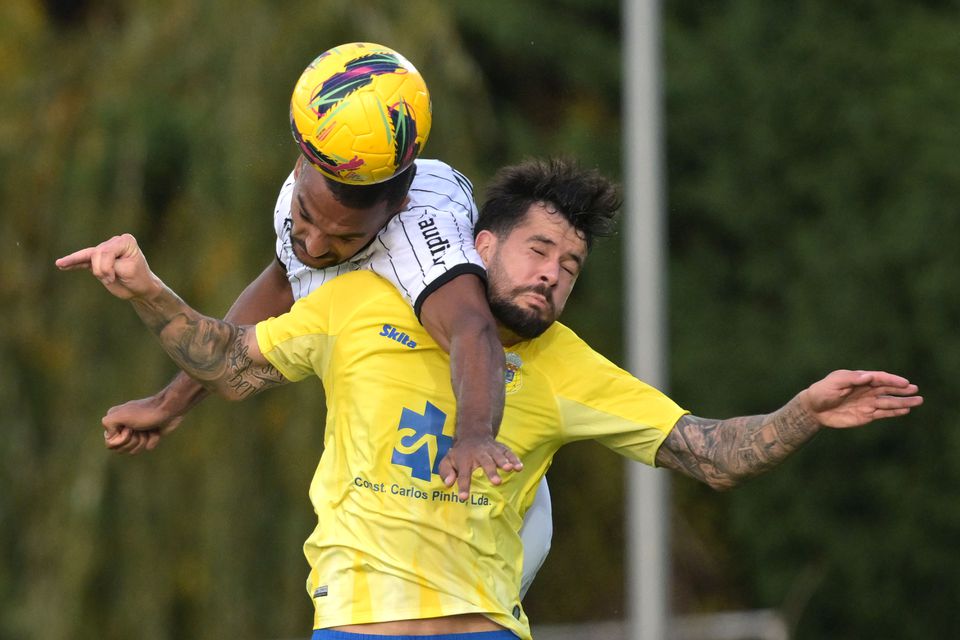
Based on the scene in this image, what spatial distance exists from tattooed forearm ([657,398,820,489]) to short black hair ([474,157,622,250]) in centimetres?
60

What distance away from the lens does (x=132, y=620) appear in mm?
9242

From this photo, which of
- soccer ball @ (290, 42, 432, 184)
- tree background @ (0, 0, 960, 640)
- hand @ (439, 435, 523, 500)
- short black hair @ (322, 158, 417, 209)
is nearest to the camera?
hand @ (439, 435, 523, 500)

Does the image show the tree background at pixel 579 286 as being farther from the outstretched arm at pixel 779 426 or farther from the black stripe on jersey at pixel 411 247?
the outstretched arm at pixel 779 426

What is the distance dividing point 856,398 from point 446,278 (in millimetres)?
1108

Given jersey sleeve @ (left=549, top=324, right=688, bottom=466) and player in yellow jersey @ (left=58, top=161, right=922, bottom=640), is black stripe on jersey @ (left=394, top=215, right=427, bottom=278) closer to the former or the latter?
player in yellow jersey @ (left=58, top=161, right=922, bottom=640)

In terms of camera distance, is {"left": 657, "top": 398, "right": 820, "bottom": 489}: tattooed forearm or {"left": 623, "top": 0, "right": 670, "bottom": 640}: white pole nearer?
{"left": 657, "top": 398, "right": 820, "bottom": 489}: tattooed forearm

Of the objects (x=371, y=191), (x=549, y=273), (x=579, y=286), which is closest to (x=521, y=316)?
(x=549, y=273)

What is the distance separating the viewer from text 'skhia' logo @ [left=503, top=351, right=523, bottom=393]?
4402mm

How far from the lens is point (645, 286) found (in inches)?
359

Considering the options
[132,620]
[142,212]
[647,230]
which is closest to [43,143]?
[142,212]

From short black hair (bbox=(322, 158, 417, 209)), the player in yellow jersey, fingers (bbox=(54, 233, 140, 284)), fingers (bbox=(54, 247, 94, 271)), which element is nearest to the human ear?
the player in yellow jersey

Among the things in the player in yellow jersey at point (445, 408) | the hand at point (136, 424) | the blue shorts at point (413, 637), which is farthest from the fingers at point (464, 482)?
the hand at point (136, 424)

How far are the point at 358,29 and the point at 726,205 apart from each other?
13.5 ft

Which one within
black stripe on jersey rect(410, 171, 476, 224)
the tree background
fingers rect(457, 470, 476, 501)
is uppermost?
the tree background
